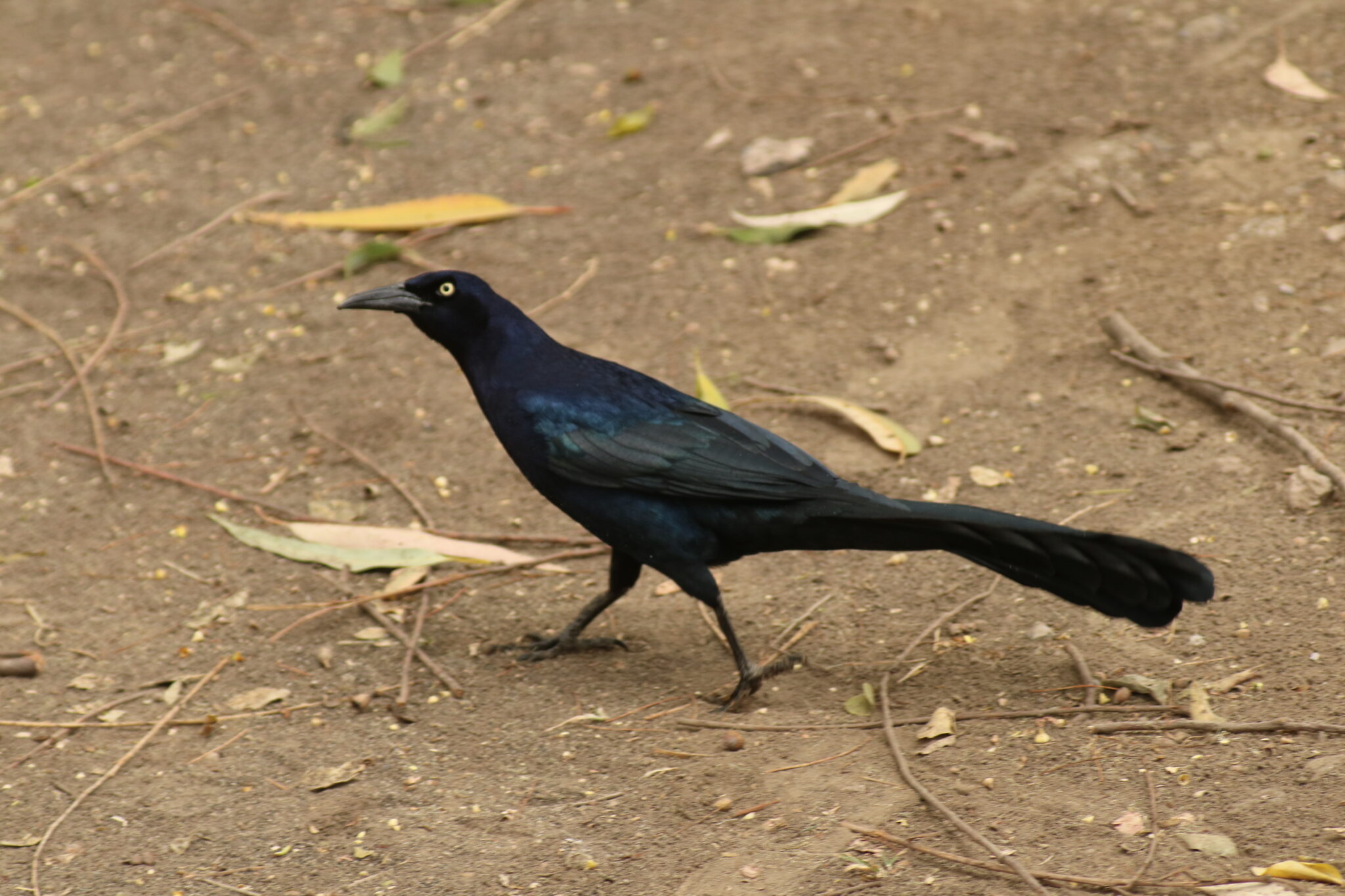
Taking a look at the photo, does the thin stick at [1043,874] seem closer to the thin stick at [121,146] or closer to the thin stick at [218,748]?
the thin stick at [218,748]

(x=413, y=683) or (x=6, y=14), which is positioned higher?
(x=6, y=14)

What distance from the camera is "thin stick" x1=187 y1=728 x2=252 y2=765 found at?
374 cm

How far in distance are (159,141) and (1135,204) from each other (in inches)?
214

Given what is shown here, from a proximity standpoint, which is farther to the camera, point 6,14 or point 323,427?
point 6,14

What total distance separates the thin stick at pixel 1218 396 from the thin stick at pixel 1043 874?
1.76m

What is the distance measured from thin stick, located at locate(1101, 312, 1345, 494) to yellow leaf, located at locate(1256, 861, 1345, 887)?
1.67 meters

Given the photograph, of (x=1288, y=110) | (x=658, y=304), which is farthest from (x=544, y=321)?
(x=1288, y=110)

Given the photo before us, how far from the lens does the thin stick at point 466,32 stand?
8.05m

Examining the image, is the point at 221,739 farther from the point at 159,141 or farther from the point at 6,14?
the point at 6,14

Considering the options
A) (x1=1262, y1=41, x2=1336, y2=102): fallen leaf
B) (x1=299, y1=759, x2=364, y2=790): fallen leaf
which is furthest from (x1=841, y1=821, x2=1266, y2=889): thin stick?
(x1=1262, y1=41, x2=1336, y2=102): fallen leaf

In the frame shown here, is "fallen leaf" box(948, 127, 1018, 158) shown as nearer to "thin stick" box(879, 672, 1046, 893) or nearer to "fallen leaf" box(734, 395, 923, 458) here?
"fallen leaf" box(734, 395, 923, 458)

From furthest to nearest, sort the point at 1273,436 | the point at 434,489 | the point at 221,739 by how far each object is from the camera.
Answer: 1. the point at 434,489
2. the point at 1273,436
3. the point at 221,739

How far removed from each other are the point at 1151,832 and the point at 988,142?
14.0 ft

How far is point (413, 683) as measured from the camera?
4.11 m
